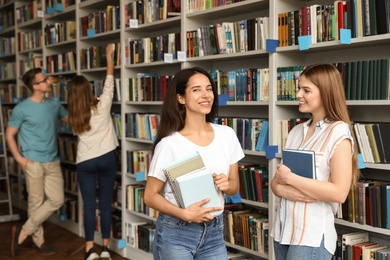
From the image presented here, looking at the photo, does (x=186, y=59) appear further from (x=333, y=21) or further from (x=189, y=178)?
(x=189, y=178)

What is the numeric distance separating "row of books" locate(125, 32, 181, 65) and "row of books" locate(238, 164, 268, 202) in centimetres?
118

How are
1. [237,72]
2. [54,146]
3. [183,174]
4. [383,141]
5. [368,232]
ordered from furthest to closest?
[54,146]
[237,72]
[368,232]
[383,141]
[183,174]

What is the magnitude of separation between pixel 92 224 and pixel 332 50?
2607 millimetres

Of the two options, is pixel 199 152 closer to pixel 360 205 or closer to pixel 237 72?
pixel 360 205

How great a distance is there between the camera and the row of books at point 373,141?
9.28 feet

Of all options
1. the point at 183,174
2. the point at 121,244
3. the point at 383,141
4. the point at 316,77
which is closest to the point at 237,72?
the point at 383,141

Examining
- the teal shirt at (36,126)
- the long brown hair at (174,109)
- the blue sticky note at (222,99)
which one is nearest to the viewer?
the long brown hair at (174,109)

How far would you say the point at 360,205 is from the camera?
9.66 feet

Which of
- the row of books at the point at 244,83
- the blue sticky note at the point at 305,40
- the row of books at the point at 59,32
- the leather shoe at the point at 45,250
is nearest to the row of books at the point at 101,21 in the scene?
the row of books at the point at 59,32

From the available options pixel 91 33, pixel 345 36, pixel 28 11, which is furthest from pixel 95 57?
pixel 345 36

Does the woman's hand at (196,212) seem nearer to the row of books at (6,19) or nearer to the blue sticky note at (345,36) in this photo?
the blue sticky note at (345,36)

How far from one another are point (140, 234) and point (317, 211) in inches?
112

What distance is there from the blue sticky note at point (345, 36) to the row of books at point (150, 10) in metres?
1.74

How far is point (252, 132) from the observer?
3668 mm
